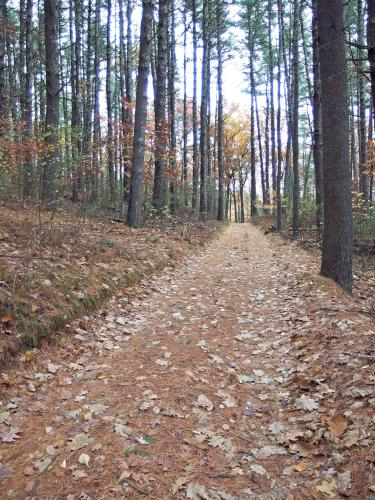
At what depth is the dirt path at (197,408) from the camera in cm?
280

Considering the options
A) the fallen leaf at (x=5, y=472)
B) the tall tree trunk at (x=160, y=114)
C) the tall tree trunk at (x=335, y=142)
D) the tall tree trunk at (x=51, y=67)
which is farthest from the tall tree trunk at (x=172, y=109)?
the fallen leaf at (x=5, y=472)

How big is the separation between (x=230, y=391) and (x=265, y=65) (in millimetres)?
28026

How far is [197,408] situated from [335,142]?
5.18 m

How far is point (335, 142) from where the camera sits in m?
6.82

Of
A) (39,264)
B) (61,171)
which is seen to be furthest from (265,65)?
(39,264)

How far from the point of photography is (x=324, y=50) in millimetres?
6711

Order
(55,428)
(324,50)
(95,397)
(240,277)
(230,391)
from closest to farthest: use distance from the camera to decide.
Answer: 1. (55,428)
2. (95,397)
3. (230,391)
4. (324,50)
5. (240,277)

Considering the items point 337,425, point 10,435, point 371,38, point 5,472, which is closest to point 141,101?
point 371,38

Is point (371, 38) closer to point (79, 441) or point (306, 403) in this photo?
point (306, 403)

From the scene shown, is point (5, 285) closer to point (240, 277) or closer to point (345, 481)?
point (345, 481)

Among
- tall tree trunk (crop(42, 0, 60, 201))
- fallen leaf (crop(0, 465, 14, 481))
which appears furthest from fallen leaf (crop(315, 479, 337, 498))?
tall tree trunk (crop(42, 0, 60, 201))

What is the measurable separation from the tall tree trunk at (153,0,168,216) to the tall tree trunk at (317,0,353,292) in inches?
312

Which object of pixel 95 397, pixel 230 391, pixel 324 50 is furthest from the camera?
pixel 324 50

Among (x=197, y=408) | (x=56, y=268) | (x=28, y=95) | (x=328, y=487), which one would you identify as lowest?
(x=328, y=487)
